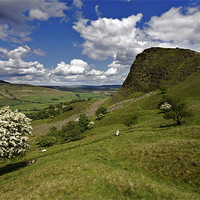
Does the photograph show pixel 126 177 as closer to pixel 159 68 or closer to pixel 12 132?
pixel 12 132

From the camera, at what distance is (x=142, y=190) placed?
16.0 m

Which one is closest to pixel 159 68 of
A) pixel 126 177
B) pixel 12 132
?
pixel 126 177

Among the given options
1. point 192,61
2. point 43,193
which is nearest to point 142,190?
point 43,193

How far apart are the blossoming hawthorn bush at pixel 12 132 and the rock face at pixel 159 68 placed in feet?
384

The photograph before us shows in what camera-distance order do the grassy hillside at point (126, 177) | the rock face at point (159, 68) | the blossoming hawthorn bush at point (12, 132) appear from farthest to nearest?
the rock face at point (159, 68) < the blossoming hawthorn bush at point (12, 132) < the grassy hillside at point (126, 177)

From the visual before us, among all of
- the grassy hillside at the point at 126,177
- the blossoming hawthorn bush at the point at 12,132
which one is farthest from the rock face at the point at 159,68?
the blossoming hawthorn bush at the point at 12,132

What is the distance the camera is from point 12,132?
2300 centimetres

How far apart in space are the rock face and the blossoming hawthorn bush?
11699 centimetres

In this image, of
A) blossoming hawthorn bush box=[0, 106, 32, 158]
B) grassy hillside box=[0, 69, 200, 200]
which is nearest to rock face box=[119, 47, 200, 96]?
grassy hillside box=[0, 69, 200, 200]

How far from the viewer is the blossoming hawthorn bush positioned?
21228 mm

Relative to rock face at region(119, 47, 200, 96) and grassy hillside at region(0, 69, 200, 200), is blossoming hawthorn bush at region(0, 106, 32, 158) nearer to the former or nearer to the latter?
grassy hillside at region(0, 69, 200, 200)

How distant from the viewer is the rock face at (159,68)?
116 metres

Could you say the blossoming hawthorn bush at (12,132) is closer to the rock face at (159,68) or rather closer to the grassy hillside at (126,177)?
the grassy hillside at (126,177)

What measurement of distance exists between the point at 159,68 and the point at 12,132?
14203 cm
